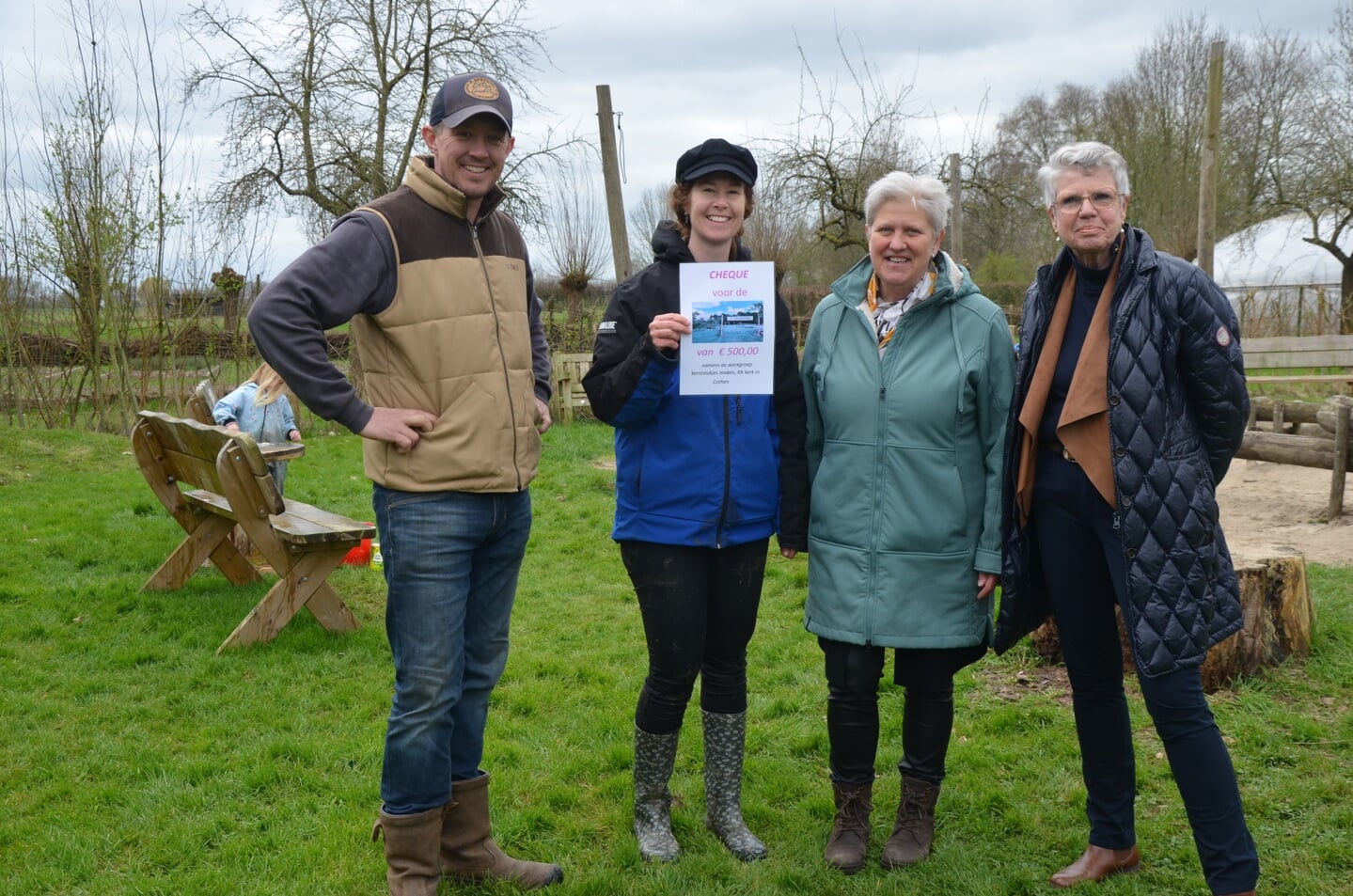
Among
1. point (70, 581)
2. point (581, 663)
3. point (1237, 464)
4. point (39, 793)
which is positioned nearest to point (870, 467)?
point (581, 663)

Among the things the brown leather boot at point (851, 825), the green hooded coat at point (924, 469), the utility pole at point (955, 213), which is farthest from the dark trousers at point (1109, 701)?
the utility pole at point (955, 213)

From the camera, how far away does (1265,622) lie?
14.8ft

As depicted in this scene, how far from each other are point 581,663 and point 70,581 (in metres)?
3.72

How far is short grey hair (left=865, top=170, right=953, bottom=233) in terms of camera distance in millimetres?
3023

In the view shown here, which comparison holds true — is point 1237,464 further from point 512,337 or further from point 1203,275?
point 512,337

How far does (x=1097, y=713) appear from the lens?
311cm

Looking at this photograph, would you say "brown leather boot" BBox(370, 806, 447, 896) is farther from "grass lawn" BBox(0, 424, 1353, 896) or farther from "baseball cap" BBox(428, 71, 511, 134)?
"baseball cap" BBox(428, 71, 511, 134)

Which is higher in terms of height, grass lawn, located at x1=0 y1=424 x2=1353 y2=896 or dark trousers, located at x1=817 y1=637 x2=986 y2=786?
dark trousers, located at x1=817 y1=637 x2=986 y2=786

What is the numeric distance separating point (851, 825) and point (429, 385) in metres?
1.94

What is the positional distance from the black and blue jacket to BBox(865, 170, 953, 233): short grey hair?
1.42ft

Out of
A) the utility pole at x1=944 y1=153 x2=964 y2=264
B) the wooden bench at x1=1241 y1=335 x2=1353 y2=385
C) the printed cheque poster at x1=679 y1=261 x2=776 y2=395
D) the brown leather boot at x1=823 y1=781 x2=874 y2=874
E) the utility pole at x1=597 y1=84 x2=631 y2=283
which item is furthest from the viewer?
the utility pole at x1=944 y1=153 x2=964 y2=264

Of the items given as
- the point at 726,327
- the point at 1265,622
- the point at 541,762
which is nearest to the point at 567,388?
the point at 541,762

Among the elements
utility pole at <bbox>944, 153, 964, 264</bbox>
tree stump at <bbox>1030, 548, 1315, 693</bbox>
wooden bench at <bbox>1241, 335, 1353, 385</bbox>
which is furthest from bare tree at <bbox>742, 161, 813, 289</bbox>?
tree stump at <bbox>1030, 548, 1315, 693</bbox>

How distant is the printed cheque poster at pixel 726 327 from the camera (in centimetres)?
296
